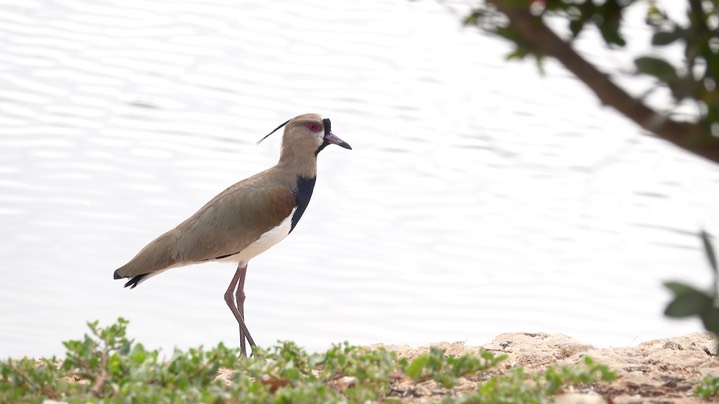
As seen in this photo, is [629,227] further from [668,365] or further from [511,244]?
[668,365]

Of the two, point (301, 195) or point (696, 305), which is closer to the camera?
point (696, 305)

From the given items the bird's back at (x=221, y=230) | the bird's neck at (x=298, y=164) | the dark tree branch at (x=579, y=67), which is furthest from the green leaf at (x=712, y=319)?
the bird's neck at (x=298, y=164)

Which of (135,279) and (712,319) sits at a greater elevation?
(712,319)

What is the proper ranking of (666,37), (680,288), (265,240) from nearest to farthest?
(680,288)
(666,37)
(265,240)

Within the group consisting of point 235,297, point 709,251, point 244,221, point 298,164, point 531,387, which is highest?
point 709,251

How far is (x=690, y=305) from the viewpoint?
335 centimetres

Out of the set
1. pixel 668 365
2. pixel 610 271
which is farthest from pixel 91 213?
pixel 668 365

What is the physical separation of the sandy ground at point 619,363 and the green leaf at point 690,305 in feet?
2.83

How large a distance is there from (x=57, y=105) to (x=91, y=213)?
2345 millimetres

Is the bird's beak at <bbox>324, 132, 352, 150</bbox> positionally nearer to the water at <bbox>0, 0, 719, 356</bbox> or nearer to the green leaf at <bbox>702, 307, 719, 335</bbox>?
the water at <bbox>0, 0, 719, 356</bbox>

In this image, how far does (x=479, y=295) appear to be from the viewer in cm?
820

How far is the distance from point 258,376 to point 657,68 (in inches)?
74.8

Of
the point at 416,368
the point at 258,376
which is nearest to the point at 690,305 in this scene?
the point at 416,368

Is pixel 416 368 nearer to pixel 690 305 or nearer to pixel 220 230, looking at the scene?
pixel 690 305
